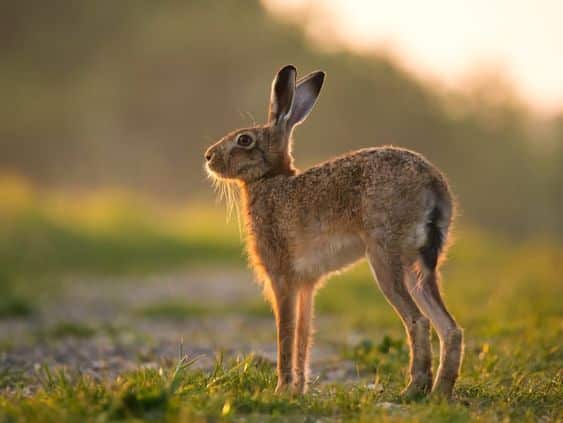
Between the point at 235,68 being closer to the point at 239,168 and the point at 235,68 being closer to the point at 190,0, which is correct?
the point at 190,0

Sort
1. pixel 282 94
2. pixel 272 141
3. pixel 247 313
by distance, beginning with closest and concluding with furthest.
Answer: pixel 282 94 → pixel 272 141 → pixel 247 313

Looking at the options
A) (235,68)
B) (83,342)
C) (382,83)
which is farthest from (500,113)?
(83,342)

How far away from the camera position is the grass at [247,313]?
489 cm

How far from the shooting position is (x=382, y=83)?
124ft

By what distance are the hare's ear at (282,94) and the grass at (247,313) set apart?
1.91 m

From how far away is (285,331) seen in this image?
20.8 feet

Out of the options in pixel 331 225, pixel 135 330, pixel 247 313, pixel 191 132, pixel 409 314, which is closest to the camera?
pixel 409 314

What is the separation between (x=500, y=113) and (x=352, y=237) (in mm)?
33217

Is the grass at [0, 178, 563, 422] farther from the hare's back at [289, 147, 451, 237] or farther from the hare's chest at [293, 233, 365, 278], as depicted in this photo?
the hare's back at [289, 147, 451, 237]

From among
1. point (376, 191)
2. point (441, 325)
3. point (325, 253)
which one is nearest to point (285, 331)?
point (325, 253)

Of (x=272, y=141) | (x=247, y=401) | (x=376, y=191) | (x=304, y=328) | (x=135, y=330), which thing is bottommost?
(x=247, y=401)

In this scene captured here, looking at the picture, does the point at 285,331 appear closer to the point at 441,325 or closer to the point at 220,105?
the point at 441,325

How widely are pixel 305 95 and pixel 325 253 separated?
1553mm

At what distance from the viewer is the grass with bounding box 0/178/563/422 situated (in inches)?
193
